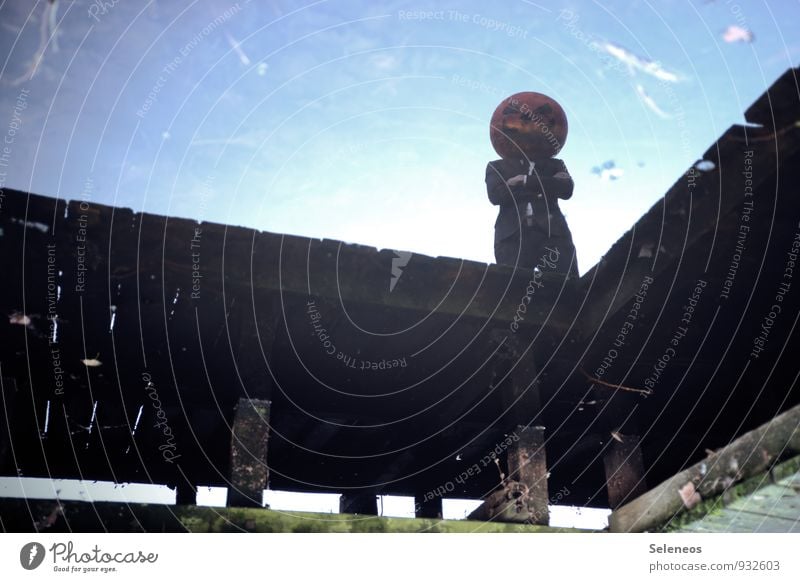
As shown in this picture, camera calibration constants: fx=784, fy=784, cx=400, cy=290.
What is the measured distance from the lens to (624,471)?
6.88 meters

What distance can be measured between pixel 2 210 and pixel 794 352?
6.65m

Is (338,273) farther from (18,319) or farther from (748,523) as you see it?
(748,523)

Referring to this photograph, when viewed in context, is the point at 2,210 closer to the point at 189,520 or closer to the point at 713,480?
the point at 189,520

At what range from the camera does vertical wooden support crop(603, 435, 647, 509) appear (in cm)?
674

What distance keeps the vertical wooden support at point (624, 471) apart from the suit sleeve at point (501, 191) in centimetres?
309

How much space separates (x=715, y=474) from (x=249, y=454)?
11.1 ft

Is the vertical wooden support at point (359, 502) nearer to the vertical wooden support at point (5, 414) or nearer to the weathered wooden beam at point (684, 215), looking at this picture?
the weathered wooden beam at point (684, 215)

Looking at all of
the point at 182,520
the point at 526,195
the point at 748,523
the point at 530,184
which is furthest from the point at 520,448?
the point at 530,184

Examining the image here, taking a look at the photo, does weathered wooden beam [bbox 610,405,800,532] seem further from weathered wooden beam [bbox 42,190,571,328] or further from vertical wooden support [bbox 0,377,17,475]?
vertical wooden support [bbox 0,377,17,475]

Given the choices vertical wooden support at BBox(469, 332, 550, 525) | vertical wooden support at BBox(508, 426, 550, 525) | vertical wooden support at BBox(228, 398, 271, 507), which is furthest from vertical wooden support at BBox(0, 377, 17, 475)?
vertical wooden support at BBox(508, 426, 550, 525)

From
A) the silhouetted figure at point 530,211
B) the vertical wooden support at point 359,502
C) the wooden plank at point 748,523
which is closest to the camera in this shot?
the wooden plank at point 748,523

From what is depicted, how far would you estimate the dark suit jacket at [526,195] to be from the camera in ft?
28.9

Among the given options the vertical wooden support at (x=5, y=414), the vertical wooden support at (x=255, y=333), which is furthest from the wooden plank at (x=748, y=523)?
the vertical wooden support at (x=5, y=414)
